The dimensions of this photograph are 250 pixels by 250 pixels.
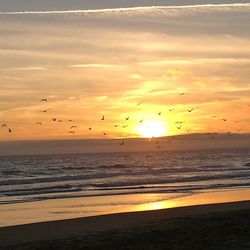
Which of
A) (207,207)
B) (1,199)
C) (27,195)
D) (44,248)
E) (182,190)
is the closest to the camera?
(44,248)

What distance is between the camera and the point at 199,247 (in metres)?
13.2

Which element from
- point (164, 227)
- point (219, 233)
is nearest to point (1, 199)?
A: point (164, 227)

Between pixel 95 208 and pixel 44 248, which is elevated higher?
pixel 95 208

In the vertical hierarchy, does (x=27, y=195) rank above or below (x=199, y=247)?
above

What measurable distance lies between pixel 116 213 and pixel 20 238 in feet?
22.8

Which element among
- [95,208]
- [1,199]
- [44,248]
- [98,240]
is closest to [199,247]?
[98,240]

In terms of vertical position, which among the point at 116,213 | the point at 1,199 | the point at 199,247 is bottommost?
the point at 199,247

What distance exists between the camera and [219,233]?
15.1m

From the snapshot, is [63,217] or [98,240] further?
[63,217]

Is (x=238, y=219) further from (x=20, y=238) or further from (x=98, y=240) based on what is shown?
(x=20, y=238)

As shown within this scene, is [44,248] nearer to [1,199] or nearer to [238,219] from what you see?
[238,219]

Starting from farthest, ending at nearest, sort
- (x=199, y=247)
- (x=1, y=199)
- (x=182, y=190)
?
(x=182, y=190), (x=1, y=199), (x=199, y=247)

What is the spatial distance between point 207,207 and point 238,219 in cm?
708

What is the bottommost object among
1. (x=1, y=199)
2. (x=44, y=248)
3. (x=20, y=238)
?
(x=44, y=248)
